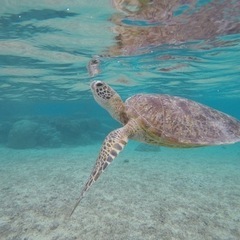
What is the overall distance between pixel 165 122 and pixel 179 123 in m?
0.32

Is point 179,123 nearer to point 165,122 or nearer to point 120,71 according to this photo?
point 165,122

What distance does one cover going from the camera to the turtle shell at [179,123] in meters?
5.21

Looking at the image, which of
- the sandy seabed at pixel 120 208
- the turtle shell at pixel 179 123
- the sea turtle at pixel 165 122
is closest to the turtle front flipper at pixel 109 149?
the sea turtle at pixel 165 122

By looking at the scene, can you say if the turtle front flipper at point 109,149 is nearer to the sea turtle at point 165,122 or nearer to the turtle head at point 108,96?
the sea turtle at point 165,122

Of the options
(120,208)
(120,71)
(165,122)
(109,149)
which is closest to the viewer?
(109,149)

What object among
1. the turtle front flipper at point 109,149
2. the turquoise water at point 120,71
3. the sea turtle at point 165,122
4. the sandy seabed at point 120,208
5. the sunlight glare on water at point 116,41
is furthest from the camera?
the sunlight glare on water at point 116,41

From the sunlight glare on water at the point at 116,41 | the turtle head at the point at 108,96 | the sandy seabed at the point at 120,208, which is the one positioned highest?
the sunlight glare on water at the point at 116,41

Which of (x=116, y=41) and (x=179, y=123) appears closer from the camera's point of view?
(x=179, y=123)

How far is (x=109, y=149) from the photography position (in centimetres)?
479

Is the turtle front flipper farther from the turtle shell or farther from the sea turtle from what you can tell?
the turtle shell

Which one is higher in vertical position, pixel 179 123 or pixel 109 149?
pixel 179 123

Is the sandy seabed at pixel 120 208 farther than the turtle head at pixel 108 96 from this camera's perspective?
Yes

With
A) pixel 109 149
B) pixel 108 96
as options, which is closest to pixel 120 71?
pixel 108 96

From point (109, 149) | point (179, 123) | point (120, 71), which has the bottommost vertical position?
point (109, 149)
